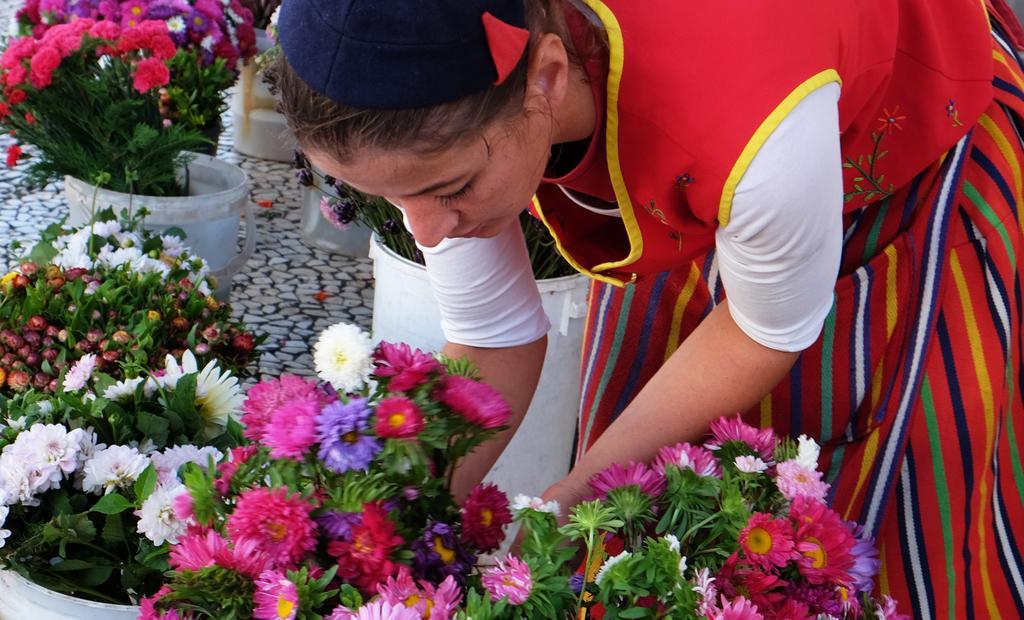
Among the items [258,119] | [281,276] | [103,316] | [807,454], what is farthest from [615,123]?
[258,119]

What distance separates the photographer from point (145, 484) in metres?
1.14

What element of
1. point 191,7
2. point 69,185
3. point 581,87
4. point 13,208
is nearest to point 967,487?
point 581,87

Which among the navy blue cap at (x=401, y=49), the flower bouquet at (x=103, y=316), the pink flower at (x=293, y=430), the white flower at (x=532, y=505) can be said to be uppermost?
the navy blue cap at (x=401, y=49)

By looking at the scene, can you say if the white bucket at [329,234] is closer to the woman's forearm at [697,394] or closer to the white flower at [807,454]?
the woman's forearm at [697,394]

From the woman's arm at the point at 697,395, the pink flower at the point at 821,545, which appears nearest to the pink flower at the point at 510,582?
the pink flower at the point at 821,545

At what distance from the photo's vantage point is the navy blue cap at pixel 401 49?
32.9 inches

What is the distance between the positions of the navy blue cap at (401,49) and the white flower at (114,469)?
0.55 meters

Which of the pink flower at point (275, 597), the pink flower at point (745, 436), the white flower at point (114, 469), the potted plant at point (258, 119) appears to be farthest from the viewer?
the potted plant at point (258, 119)

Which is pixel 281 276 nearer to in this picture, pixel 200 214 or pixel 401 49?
pixel 200 214

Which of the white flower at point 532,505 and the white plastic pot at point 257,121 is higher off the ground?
the white flower at point 532,505

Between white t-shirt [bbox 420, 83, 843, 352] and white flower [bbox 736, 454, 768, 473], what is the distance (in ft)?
0.68

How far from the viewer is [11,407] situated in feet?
4.53

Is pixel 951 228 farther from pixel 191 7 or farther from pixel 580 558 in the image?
pixel 191 7

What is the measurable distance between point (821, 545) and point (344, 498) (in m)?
0.39
